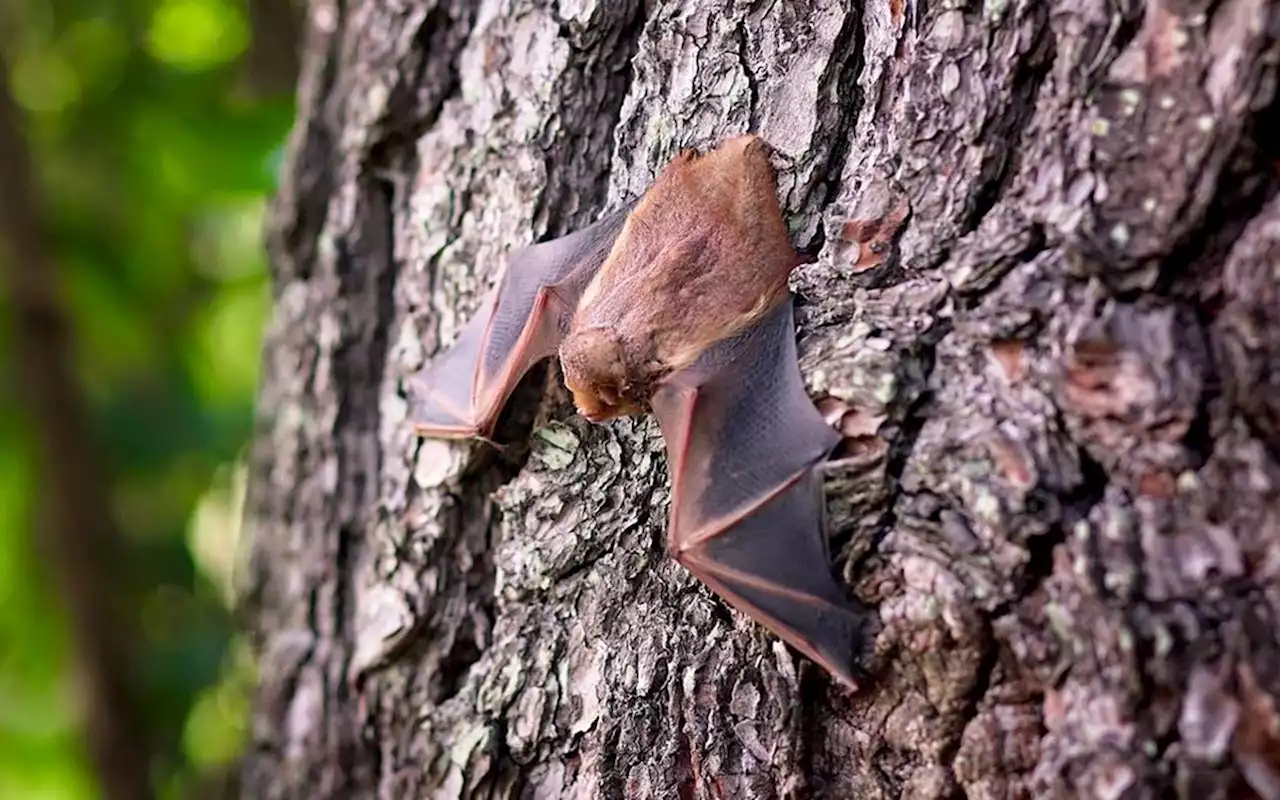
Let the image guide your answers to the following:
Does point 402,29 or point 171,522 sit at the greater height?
point 402,29

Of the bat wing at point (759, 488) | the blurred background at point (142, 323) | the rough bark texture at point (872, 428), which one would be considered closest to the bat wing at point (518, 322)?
the rough bark texture at point (872, 428)

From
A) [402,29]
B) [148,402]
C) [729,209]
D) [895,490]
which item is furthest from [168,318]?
[895,490]

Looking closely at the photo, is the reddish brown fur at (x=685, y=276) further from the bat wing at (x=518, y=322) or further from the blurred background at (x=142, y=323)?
the blurred background at (x=142, y=323)

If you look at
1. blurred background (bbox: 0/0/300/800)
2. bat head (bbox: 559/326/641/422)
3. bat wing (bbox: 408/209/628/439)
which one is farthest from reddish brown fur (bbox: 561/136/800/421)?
blurred background (bbox: 0/0/300/800)

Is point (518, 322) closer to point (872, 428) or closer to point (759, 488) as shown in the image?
point (759, 488)

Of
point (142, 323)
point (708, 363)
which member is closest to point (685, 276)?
point (708, 363)

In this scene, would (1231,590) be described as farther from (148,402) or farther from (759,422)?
(148,402)
